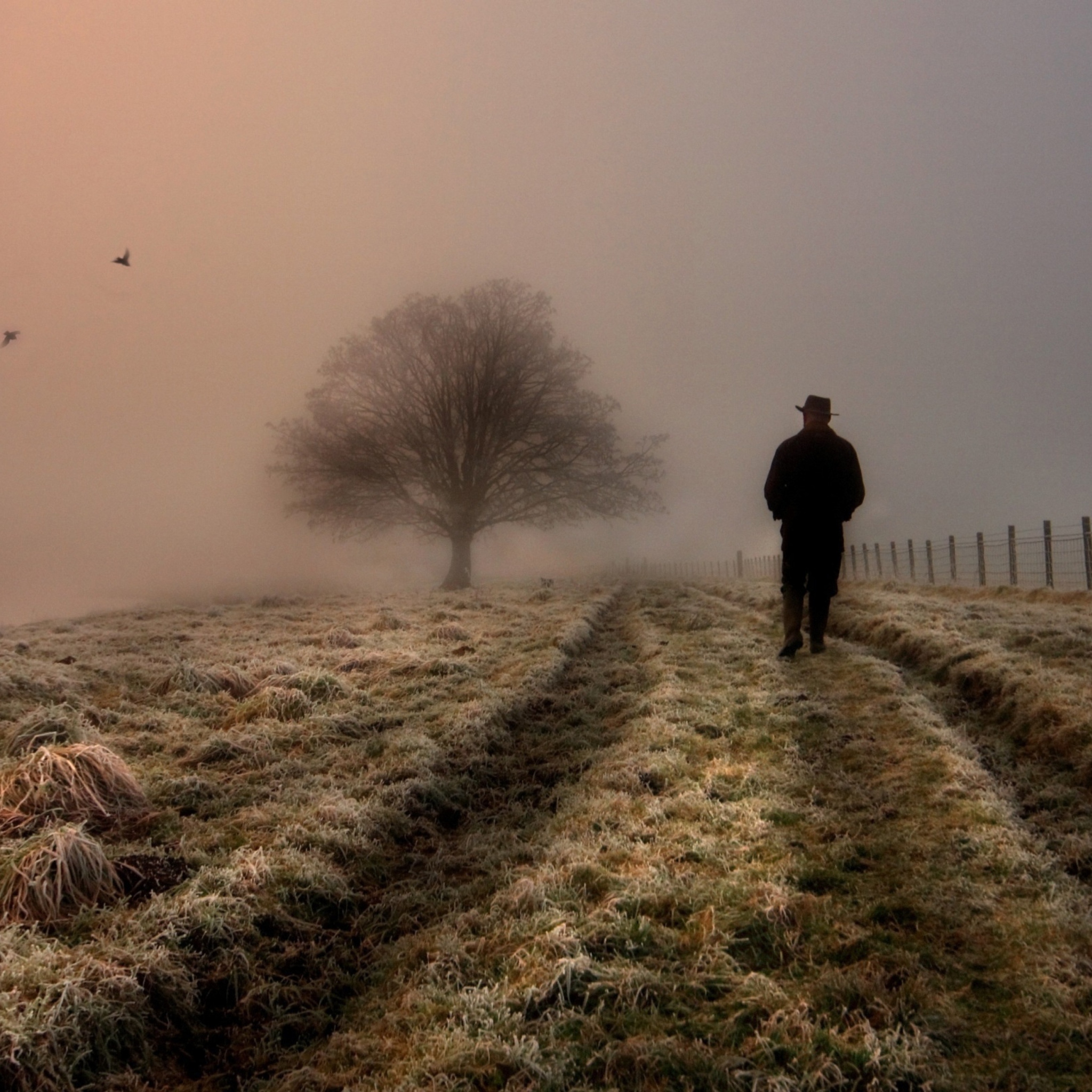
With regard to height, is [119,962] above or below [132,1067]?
above

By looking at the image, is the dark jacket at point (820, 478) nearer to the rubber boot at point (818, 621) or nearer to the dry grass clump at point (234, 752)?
the rubber boot at point (818, 621)

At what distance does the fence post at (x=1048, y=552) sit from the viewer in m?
21.9

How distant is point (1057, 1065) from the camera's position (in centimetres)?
285

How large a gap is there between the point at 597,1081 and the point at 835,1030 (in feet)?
3.11

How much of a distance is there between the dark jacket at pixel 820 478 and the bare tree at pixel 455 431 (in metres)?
20.0

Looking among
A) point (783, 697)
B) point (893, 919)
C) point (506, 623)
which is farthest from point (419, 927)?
point (506, 623)

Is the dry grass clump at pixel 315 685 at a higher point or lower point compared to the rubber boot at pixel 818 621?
lower

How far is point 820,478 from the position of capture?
417 inches

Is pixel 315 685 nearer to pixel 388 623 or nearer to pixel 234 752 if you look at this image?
pixel 234 752

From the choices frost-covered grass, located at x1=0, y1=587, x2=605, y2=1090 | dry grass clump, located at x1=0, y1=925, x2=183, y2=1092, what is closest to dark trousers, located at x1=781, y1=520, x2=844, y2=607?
frost-covered grass, located at x1=0, y1=587, x2=605, y2=1090

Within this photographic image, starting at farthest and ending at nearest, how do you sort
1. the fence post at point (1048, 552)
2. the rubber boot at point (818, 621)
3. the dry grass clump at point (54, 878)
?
the fence post at point (1048, 552) < the rubber boot at point (818, 621) < the dry grass clump at point (54, 878)

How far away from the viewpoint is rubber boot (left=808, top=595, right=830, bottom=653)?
10.9 meters

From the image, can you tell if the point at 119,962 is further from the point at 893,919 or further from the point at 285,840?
the point at 893,919

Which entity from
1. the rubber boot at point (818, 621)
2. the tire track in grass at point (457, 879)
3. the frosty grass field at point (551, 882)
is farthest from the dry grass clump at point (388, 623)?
the rubber boot at point (818, 621)
